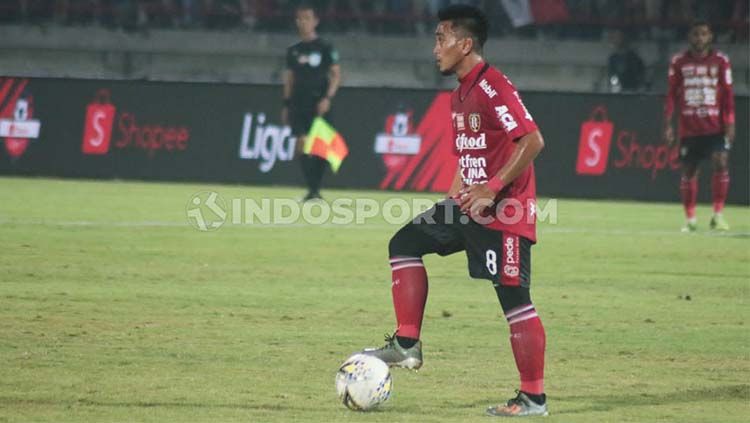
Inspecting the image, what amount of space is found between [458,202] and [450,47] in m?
0.77

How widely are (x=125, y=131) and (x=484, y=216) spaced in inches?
711

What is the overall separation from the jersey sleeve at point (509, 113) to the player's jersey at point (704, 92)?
11537mm

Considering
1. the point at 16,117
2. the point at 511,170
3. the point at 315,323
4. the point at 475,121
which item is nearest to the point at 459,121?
the point at 475,121

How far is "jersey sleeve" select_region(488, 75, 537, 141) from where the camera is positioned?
23.3 feet

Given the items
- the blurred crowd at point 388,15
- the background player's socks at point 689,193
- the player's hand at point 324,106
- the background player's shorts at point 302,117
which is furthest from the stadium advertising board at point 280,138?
the blurred crowd at point 388,15

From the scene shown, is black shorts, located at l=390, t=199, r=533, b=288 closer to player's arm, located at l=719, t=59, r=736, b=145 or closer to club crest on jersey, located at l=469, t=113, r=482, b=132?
club crest on jersey, located at l=469, t=113, r=482, b=132

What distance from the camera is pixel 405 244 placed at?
7.61 metres

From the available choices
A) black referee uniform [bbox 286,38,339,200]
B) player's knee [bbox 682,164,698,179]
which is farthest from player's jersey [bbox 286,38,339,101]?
player's knee [bbox 682,164,698,179]

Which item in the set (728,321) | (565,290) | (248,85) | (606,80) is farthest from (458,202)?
(606,80)

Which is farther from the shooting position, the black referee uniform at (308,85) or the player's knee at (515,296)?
the black referee uniform at (308,85)

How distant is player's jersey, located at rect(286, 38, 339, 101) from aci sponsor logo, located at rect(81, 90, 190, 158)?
12.1 ft

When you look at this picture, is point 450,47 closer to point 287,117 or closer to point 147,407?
point 147,407

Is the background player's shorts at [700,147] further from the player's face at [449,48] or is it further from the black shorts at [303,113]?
the player's face at [449,48]

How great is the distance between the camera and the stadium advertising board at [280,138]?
23297mm
